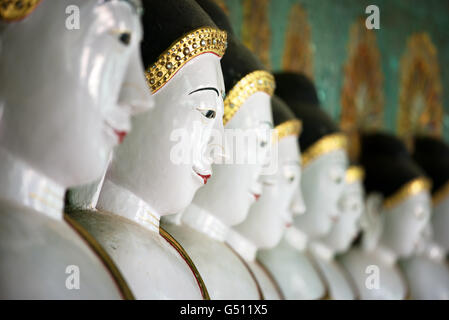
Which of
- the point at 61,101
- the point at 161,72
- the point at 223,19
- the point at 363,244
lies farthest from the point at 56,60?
the point at 363,244

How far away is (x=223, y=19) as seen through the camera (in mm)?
2131

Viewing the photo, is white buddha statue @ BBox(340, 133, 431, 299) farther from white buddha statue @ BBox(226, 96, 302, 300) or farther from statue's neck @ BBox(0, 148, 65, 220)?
statue's neck @ BBox(0, 148, 65, 220)

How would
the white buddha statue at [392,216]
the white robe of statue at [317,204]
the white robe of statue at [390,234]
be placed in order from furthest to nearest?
the white buddha statue at [392,216], the white robe of statue at [390,234], the white robe of statue at [317,204]

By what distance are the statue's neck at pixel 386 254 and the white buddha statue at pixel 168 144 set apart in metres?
2.21

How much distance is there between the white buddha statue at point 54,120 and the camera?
1.17 m

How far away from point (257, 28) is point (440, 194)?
1736 millimetres

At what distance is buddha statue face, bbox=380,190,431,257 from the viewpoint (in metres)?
3.56

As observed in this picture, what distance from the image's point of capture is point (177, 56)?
159 centimetres

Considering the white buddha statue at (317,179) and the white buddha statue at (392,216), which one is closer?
the white buddha statue at (317,179)

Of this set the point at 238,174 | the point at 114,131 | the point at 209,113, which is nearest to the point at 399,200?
the point at 238,174

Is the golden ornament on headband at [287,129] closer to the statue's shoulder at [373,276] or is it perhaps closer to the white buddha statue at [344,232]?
the white buddha statue at [344,232]

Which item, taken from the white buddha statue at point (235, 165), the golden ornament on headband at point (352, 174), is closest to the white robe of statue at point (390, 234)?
the golden ornament on headband at point (352, 174)

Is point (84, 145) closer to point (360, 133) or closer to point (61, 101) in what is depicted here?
point (61, 101)

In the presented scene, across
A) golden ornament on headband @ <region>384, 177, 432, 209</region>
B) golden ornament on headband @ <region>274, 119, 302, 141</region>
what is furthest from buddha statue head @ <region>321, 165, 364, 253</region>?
golden ornament on headband @ <region>274, 119, 302, 141</region>
